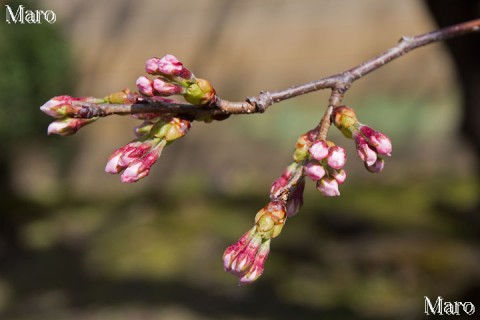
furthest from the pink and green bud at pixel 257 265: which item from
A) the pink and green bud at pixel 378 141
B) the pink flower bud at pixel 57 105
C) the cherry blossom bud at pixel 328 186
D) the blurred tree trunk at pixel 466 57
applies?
the blurred tree trunk at pixel 466 57

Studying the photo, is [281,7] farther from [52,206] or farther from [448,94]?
[52,206]

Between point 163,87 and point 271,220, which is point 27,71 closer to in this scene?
point 163,87

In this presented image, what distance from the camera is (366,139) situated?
1.02 metres

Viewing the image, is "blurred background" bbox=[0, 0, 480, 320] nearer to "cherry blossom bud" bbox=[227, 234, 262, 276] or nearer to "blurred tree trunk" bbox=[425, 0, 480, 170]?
"blurred tree trunk" bbox=[425, 0, 480, 170]

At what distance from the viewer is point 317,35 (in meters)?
5.78

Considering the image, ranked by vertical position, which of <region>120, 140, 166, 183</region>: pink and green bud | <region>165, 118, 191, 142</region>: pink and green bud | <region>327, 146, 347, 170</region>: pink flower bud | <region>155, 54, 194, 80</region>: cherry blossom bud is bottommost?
<region>120, 140, 166, 183</region>: pink and green bud

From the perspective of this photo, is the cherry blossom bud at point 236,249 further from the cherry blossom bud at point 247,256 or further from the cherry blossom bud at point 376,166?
the cherry blossom bud at point 376,166

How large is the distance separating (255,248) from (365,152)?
206 millimetres

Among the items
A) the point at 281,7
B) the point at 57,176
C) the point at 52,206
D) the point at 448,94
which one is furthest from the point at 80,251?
the point at 448,94

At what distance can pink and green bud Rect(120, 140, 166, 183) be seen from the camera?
998 mm

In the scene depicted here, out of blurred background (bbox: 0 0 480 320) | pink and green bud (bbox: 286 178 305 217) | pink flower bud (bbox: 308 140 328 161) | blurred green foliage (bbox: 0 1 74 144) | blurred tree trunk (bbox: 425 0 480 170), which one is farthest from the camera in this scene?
blurred green foliage (bbox: 0 1 74 144)

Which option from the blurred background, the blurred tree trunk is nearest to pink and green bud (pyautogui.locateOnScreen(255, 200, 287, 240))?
the blurred tree trunk
